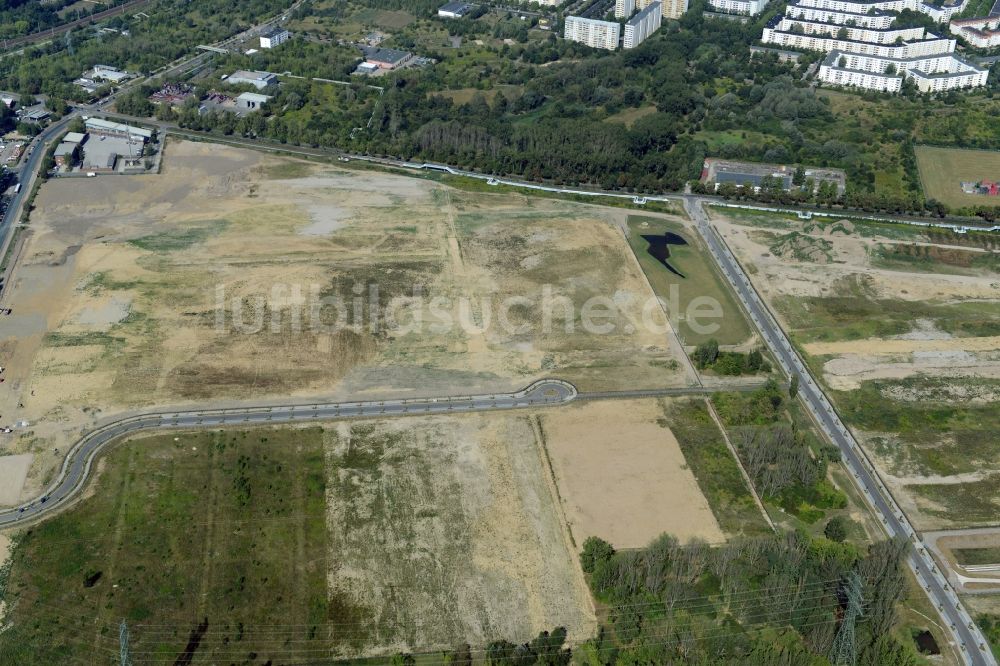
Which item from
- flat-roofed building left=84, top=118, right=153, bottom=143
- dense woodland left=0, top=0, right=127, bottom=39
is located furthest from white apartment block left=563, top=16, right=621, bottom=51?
dense woodland left=0, top=0, right=127, bottom=39

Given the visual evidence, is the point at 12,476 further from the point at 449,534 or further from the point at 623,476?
the point at 623,476

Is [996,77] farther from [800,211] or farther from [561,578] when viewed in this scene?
[561,578]

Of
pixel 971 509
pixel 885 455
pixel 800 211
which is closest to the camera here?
pixel 971 509

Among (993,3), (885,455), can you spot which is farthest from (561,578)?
(993,3)

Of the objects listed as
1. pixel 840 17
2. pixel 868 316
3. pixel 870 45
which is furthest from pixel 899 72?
pixel 868 316

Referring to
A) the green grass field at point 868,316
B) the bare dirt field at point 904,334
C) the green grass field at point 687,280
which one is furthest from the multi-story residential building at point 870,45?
the green grass field at point 868,316

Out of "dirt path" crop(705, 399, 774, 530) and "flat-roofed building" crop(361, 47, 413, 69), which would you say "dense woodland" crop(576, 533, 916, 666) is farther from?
"flat-roofed building" crop(361, 47, 413, 69)
